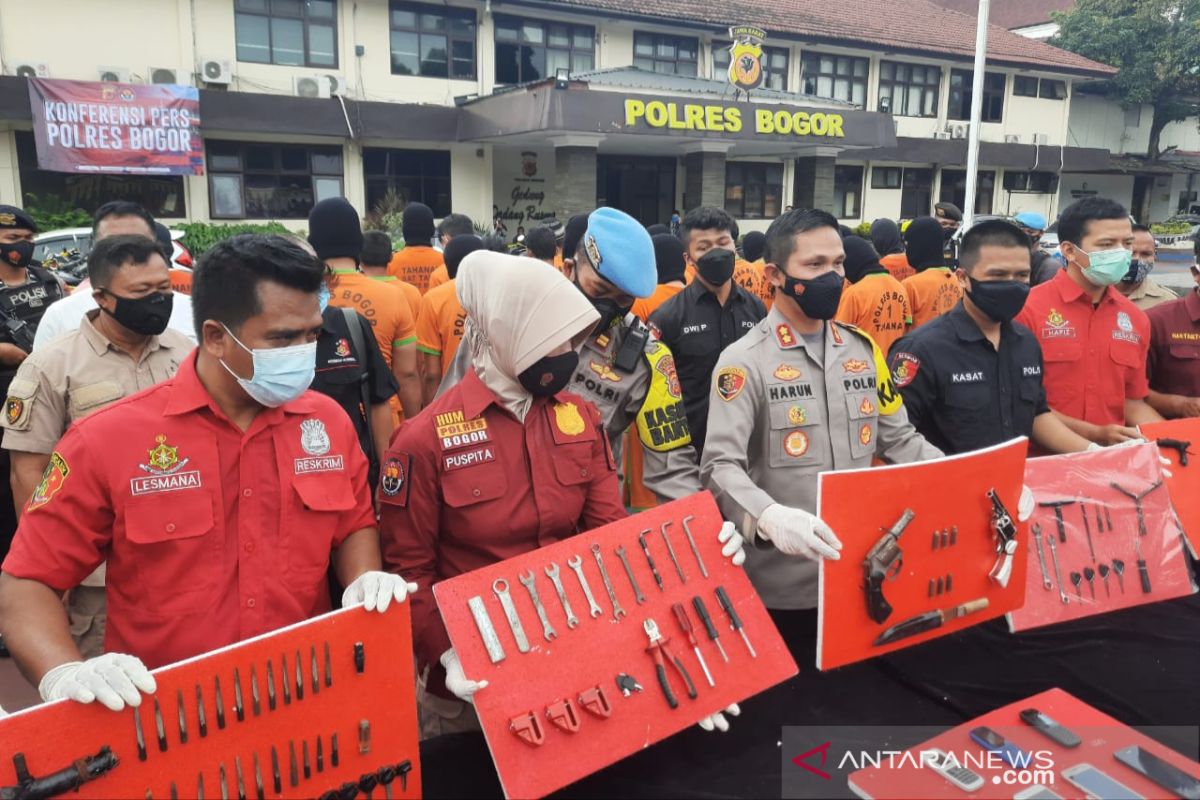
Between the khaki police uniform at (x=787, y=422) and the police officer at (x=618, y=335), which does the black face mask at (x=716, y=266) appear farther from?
the khaki police uniform at (x=787, y=422)

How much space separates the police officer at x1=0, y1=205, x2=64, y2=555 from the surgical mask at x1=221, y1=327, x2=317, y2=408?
2.96 metres

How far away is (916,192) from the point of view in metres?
27.4

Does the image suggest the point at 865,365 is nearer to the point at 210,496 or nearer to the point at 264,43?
the point at 210,496

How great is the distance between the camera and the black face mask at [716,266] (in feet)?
13.9

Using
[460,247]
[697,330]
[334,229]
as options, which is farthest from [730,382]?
[460,247]

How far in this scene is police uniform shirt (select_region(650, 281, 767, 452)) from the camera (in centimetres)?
420

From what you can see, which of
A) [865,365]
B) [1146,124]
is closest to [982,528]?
[865,365]

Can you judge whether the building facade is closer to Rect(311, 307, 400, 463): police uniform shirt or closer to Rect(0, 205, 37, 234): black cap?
Rect(0, 205, 37, 234): black cap

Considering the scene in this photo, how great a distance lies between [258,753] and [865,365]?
210 centimetres

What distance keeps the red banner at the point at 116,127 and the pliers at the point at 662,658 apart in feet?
57.2

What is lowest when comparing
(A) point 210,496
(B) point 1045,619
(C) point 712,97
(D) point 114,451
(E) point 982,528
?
(B) point 1045,619

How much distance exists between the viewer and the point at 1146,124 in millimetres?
34719

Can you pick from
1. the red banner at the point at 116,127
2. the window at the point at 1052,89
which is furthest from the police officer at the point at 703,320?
the window at the point at 1052,89

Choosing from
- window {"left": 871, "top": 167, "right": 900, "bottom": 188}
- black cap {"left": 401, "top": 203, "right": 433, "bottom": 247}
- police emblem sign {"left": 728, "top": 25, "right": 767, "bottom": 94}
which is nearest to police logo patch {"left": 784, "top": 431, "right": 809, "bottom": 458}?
black cap {"left": 401, "top": 203, "right": 433, "bottom": 247}
